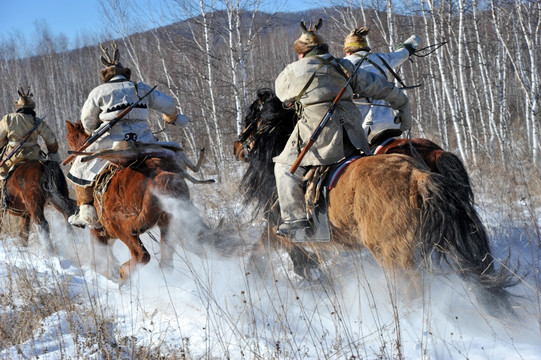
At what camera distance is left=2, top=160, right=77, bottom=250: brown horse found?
23.4 ft

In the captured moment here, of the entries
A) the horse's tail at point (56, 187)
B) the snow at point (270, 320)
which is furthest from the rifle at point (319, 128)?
the horse's tail at point (56, 187)

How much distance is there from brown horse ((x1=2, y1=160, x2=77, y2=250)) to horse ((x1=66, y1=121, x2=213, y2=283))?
2.67m

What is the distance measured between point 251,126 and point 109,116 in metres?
1.59

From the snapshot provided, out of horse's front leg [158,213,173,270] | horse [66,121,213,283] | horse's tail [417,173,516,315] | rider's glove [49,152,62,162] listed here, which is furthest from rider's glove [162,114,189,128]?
horse's tail [417,173,516,315]

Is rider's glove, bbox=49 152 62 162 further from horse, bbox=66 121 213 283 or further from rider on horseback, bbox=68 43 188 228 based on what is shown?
horse, bbox=66 121 213 283

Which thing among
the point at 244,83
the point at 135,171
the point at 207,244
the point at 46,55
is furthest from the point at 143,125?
the point at 46,55

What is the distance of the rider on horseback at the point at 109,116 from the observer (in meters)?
4.85

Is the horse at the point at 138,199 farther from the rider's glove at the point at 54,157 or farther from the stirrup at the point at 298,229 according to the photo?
Result: the rider's glove at the point at 54,157

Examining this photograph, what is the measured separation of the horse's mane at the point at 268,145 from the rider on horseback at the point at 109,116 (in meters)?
1.41

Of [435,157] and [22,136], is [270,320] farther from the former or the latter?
[22,136]

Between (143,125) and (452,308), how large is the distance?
364 centimetres

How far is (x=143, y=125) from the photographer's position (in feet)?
16.7

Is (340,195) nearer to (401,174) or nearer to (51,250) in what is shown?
(401,174)

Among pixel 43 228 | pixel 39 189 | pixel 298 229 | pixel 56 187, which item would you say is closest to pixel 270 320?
pixel 298 229
